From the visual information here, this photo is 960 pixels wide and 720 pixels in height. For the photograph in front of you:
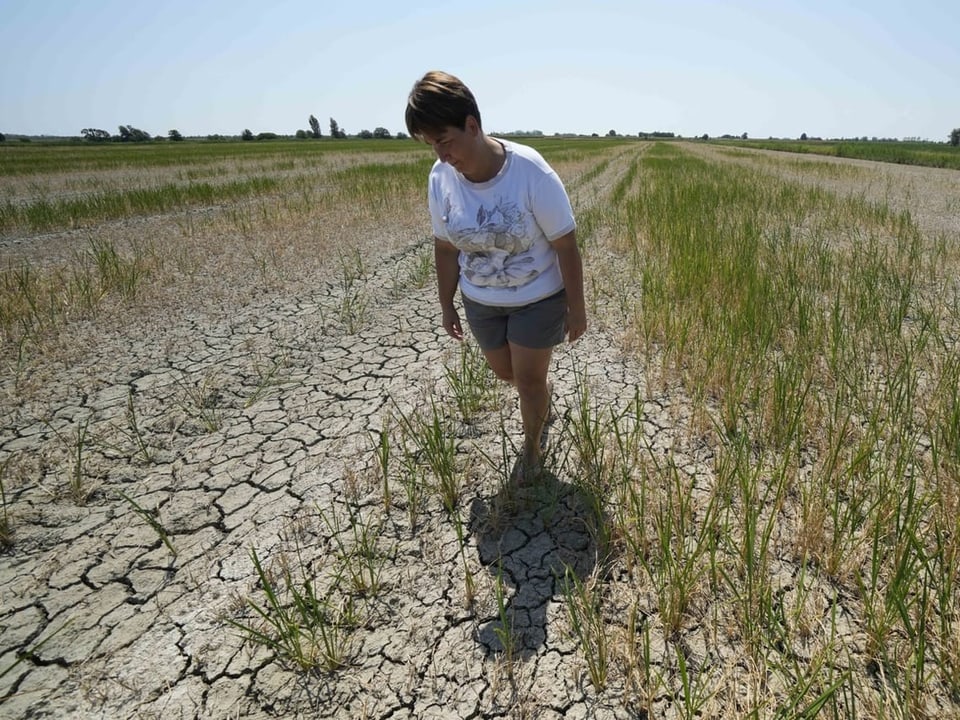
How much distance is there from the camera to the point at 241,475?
2.09 meters

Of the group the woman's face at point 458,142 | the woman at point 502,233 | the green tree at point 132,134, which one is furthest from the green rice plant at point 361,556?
the green tree at point 132,134

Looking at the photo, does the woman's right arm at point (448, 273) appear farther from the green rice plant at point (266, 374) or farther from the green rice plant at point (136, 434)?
the green rice plant at point (136, 434)

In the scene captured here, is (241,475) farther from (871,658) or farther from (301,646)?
(871,658)

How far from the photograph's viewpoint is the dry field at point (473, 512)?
3.94ft

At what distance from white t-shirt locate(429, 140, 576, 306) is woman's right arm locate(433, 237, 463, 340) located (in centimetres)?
14

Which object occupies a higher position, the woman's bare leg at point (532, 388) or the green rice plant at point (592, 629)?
the woman's bare leg at point (532, 388)

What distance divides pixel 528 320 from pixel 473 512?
2.48ft

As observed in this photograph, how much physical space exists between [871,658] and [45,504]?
111 inches

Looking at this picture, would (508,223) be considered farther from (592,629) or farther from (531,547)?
(592,629)

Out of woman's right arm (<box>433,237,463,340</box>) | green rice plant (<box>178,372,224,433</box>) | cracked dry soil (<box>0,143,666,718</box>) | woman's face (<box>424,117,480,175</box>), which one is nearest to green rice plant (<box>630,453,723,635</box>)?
cracked dry soil (<box>0,143,666,718</box>)

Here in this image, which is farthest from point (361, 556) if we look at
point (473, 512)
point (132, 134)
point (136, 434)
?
point (132, 134)

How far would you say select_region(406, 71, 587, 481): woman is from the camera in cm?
140

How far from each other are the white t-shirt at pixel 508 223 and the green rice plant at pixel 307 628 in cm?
108

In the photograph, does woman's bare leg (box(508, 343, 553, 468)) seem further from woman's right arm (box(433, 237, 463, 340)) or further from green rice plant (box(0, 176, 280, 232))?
green rice plant (box(0, 176, 280, 232))
